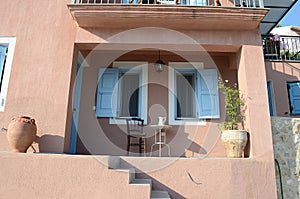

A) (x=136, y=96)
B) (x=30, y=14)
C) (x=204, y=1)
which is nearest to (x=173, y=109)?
(x=136, y=96)

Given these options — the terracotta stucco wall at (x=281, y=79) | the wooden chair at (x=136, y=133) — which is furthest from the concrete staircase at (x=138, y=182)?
the terracotta stucco wall at (x=281, y=79)

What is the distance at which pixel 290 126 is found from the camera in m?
4.56

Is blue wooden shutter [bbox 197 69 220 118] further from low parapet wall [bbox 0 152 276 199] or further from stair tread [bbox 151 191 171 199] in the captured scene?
stair tread [bbox 151 191 171 199]

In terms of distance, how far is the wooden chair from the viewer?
555 cm

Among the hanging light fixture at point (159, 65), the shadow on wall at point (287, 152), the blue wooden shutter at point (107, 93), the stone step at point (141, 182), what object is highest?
the hanging light fixture at point (159, 65)

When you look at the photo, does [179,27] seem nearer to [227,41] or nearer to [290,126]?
[227,41]

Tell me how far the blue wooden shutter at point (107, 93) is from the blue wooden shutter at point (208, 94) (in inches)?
84.9

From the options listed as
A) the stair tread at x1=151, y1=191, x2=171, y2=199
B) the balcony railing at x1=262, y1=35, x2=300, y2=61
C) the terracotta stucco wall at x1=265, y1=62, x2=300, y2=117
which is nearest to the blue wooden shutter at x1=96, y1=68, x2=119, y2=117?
the stair tread at x1=151, y1=191, x2=171, y2=199

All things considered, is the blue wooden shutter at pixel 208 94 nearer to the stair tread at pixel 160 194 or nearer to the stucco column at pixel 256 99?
the stucco column at pixel 256 99

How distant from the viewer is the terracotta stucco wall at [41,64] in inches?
174

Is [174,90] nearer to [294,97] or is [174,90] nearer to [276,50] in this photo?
[294,97]

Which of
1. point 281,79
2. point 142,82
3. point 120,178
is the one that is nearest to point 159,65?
point 142,82

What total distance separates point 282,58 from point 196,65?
3.53 m

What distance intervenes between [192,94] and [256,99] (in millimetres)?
2138
